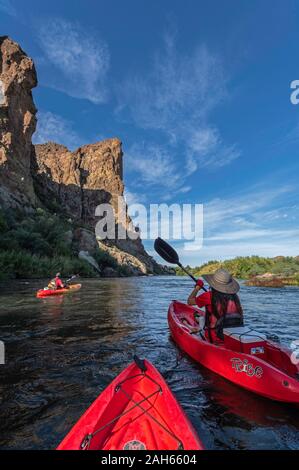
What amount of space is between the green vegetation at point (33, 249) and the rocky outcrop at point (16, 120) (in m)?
3.53

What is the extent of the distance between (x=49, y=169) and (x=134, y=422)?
264ft

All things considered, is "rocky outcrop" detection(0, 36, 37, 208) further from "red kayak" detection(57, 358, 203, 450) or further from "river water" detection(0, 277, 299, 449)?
"red kayak" detection(57, 358, 203, 450)

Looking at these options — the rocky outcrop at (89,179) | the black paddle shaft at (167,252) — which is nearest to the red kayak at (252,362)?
the black paddle shaft at (167,252)

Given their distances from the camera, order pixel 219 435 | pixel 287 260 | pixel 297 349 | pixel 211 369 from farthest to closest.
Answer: pixel 287 260 < pixel 211 369 < pixel 297 349 < pixel 219 435

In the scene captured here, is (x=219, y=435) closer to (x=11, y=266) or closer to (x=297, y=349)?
(x=297, y=349)

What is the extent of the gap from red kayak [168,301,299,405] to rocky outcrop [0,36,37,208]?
28.6 meters

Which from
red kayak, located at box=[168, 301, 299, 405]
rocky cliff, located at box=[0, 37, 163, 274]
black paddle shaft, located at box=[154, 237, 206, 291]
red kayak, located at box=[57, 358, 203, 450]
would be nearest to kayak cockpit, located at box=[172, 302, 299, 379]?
red kayak, located at box=[168, 301, 299, 405]

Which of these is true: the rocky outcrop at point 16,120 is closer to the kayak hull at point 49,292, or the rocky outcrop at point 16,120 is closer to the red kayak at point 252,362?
the kayak hull at point 49,292

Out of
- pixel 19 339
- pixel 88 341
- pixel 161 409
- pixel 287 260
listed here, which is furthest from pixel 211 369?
pixel 287 260

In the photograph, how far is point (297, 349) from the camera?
12.5 ft

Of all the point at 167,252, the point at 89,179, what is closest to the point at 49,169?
the point at 89,179

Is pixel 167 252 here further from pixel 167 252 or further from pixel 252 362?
pixel 252 362
